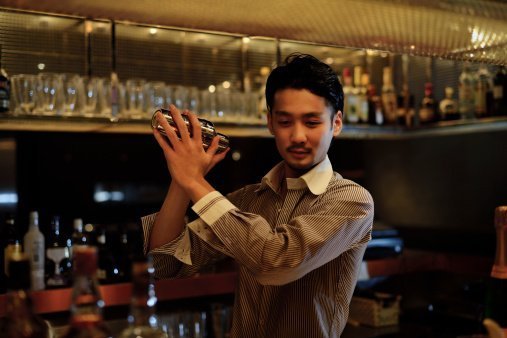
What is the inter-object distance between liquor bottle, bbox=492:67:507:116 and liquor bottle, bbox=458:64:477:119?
6.8 inches

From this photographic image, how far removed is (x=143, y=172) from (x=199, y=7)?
2.65 m

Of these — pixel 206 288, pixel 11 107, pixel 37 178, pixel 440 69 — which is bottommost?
pixel 206 288

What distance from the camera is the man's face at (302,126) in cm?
157

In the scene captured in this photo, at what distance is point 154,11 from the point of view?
161 cm

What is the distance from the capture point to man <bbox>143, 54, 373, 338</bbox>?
1408 millimetres

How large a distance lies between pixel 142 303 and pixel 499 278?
817 mm

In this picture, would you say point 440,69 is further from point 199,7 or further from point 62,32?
point 199,7

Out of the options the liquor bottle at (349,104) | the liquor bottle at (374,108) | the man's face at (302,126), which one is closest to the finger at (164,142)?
the man's face at (302,126)

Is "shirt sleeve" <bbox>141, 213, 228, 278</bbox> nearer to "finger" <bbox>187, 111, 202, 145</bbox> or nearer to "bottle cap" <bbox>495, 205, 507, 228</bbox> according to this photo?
"finger" <bbox>187, 111, 202, 145</bbox>

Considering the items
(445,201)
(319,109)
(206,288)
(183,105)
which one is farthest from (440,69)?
(319,109)

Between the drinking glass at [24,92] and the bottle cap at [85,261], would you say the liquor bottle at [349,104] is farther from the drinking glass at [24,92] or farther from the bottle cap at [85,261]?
the bottle cap at [85,261]

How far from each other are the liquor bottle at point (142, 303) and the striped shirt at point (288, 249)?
1.47 ft

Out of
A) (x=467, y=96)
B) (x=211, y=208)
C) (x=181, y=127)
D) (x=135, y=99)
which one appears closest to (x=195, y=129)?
(x=181, y=127)

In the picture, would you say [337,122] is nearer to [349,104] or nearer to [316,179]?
[316,179]
